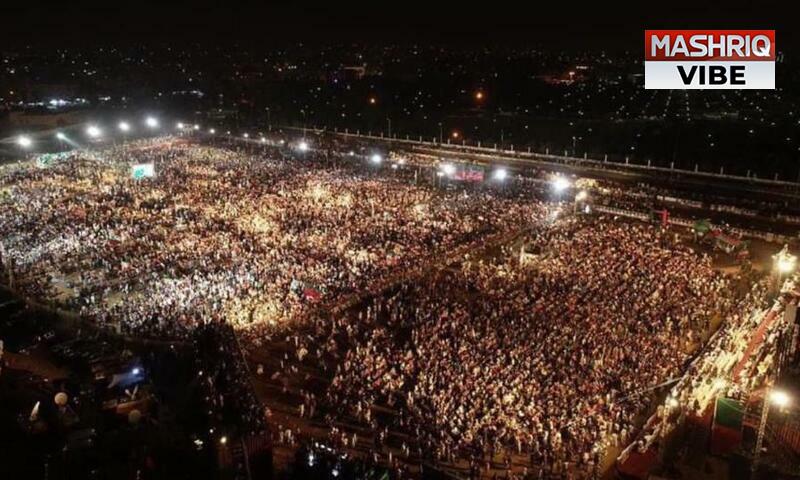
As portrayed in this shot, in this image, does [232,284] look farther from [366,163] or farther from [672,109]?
[672,109]

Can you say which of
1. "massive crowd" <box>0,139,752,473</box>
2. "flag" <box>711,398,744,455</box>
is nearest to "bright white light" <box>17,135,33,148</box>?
"massive crowd" <box>0,139,752,473</box>

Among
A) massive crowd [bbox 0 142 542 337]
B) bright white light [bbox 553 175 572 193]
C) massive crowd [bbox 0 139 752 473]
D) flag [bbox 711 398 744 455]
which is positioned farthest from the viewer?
bright white light [bbox 553 175 572 193]

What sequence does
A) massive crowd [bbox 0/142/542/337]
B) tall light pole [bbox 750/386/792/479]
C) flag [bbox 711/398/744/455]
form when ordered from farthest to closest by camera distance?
1. massive crowd [bbox 0/142/542/337]
2. flag [bbox 711/398/744/455]
3. tall light pole [bbox 750/386/792/479]

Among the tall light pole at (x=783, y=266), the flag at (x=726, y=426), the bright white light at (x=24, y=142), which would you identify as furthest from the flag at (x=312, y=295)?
the bright white light at (x=24, y=142)

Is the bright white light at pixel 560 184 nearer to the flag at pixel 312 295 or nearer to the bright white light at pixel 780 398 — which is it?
the flag at pixel 312 295

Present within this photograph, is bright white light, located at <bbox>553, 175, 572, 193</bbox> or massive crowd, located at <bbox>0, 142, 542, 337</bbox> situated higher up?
bright white light, located at <bbox>553, 175, 572, 193</bbox>

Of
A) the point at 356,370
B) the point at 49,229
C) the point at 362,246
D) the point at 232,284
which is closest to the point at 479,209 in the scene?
the point at 362,246

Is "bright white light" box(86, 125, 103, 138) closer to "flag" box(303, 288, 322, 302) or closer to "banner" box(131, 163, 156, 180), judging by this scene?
"banner" box(131, 163, 156, 180)
